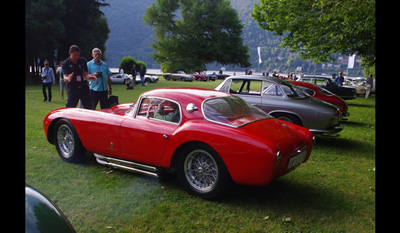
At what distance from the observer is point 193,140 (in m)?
4.03

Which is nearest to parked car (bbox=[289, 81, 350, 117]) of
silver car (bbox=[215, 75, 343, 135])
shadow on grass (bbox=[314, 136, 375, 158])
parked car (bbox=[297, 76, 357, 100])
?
shadow on grass (bbox=[314, 136, 375, 158])

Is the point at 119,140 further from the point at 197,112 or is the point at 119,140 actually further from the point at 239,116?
the point at 239,116

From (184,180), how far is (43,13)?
32610 mm

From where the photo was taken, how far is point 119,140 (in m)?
4.67

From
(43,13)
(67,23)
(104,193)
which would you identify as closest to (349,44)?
(104,193)

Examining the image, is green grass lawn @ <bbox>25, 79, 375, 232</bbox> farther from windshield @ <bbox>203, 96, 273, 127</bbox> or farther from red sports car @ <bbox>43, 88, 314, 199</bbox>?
windshield @ <bbox>203, 96, 273, 127</bbox>

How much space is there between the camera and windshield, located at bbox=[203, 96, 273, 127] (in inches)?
167

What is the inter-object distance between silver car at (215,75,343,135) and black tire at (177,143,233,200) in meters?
3.92

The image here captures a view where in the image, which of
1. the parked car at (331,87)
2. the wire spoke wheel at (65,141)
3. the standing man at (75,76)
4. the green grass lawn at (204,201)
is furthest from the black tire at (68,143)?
the parked car at (331,87)

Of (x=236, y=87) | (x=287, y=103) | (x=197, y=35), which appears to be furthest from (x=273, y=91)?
(x=197, y=35)

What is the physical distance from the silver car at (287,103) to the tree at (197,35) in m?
49.7

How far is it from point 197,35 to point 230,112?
56235mm

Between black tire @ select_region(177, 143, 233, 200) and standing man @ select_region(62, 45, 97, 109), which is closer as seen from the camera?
black tire @ select_region(177, 143, 233, 200)
